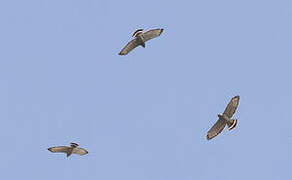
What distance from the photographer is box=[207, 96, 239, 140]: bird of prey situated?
283 ft

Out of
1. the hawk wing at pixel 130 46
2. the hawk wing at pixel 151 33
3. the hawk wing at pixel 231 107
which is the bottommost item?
the hawk wing at pixel 231 107

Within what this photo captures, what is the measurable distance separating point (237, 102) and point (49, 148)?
14702 mm

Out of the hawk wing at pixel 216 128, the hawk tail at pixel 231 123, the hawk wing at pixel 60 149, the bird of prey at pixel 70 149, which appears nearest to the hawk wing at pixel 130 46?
the bird of prey at pixel 70 149

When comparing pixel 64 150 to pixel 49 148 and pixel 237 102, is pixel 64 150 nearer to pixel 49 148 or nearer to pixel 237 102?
pixel 49 148

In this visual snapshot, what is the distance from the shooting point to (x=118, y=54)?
8669cm

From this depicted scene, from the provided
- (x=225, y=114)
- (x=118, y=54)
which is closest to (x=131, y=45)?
(x=118, y=54)

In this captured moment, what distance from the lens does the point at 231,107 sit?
86.4m

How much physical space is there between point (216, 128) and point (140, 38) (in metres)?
8.72

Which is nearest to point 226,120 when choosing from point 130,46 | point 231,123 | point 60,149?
point 231,123

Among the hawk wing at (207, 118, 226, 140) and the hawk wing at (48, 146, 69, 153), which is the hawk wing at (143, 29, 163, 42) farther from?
the hawk wing at (48, 146, 69, 153)

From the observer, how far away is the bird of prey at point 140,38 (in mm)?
86375

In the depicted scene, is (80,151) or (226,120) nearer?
(226,120)

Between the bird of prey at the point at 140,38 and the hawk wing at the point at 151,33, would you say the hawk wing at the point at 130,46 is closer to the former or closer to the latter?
the bird of prey at the point at 140,38

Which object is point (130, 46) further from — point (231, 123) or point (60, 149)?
point (60, 149)
